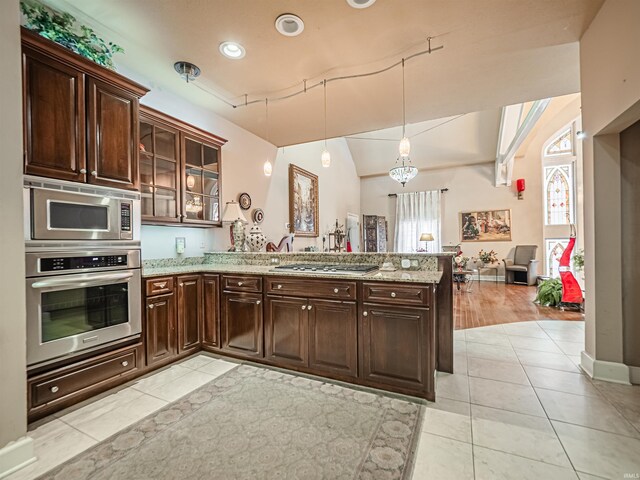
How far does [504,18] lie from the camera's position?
6.99 feet

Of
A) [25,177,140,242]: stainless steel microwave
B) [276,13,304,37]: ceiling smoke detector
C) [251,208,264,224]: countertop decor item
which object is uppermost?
[276,13,304,37]: ceiling smoke detector

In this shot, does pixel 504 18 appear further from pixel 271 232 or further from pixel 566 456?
pixel 271 232

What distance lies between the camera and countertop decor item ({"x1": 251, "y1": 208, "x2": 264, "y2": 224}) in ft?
14.7

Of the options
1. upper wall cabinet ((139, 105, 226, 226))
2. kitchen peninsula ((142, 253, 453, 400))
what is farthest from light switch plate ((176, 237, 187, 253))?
upper wall cabinet ((139, 105, 226, 226))

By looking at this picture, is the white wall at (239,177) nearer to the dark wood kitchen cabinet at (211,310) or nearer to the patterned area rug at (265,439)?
the dark wood kitchen cabinet at (211,310)

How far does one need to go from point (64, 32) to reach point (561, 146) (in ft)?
31.2

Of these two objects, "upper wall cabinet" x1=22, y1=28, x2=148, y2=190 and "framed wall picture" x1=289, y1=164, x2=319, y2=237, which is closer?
"upper wall cabinet" x1=22, y1=28, x2=148, y2=190

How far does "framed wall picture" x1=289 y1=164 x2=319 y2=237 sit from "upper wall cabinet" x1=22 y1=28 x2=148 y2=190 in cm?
338

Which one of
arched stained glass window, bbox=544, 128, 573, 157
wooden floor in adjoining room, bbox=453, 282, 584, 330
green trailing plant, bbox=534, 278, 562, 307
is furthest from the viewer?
arched stained glass window, bbox=544, 128, 573, 157

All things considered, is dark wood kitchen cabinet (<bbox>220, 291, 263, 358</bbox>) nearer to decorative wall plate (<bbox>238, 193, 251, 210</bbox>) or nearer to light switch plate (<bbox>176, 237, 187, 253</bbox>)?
light switch plate (<bbox>176, 237, 187, 253</bbox>)

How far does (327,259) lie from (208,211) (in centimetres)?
159

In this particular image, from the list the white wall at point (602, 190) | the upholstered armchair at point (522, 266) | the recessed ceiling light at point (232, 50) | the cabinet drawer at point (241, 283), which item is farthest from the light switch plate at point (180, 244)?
the upholstered armchair at point (522, 266)

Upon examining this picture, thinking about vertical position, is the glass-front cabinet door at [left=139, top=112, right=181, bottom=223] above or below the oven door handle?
above

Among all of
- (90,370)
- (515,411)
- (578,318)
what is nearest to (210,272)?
(90,370)
